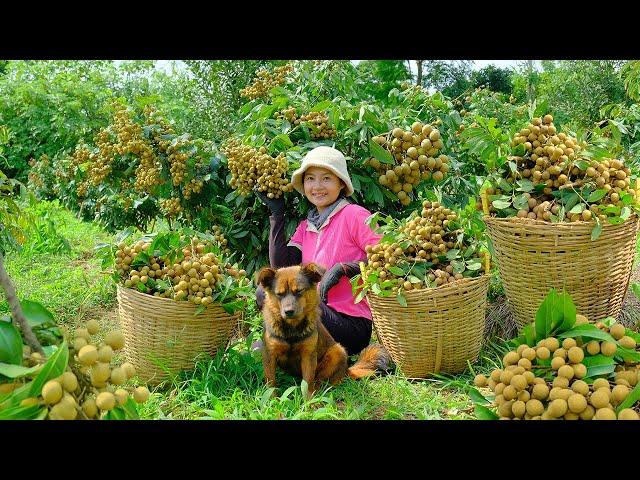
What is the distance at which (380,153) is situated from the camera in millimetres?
3945

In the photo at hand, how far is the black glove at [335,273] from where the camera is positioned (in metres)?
3.62

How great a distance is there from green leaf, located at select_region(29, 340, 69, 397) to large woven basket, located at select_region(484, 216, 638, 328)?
247 centimetres

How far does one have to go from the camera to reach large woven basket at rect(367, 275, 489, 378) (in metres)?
3.28

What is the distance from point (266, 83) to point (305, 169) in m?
1.67

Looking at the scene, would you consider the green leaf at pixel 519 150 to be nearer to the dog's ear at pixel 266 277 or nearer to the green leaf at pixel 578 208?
the green leaf at pixel 578 208

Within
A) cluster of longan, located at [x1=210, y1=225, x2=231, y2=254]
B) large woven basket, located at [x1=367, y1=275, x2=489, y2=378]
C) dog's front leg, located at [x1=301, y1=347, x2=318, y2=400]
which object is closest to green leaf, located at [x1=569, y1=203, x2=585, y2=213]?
large woven basket, located at [x1=367, y1=275, x2=489, y2=378]

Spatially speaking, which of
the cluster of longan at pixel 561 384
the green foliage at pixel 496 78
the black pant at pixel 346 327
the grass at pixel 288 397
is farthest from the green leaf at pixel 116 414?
the green foliage at pixel 496 78

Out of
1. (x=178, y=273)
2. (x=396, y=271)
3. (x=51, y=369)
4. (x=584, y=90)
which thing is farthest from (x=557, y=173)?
(x=584, y=90)

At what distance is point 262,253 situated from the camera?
4.52 m

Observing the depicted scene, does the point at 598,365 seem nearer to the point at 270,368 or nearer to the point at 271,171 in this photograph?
the point at 270,368

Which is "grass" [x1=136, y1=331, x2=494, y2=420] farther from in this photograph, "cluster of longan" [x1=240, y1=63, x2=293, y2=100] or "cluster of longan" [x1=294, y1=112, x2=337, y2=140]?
"cluster of longan" [x1=240, y1=63, x2=293, y2=100]

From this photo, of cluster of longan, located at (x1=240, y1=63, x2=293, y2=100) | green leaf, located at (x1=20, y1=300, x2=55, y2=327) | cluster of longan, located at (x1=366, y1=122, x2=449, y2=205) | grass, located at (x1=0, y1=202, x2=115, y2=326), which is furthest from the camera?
grass, located at (x1=0, y1=202, x2=115, y2=326)

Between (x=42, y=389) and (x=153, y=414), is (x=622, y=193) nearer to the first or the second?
(x=153, y=414)

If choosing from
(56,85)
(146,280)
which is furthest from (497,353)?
(56,85)
